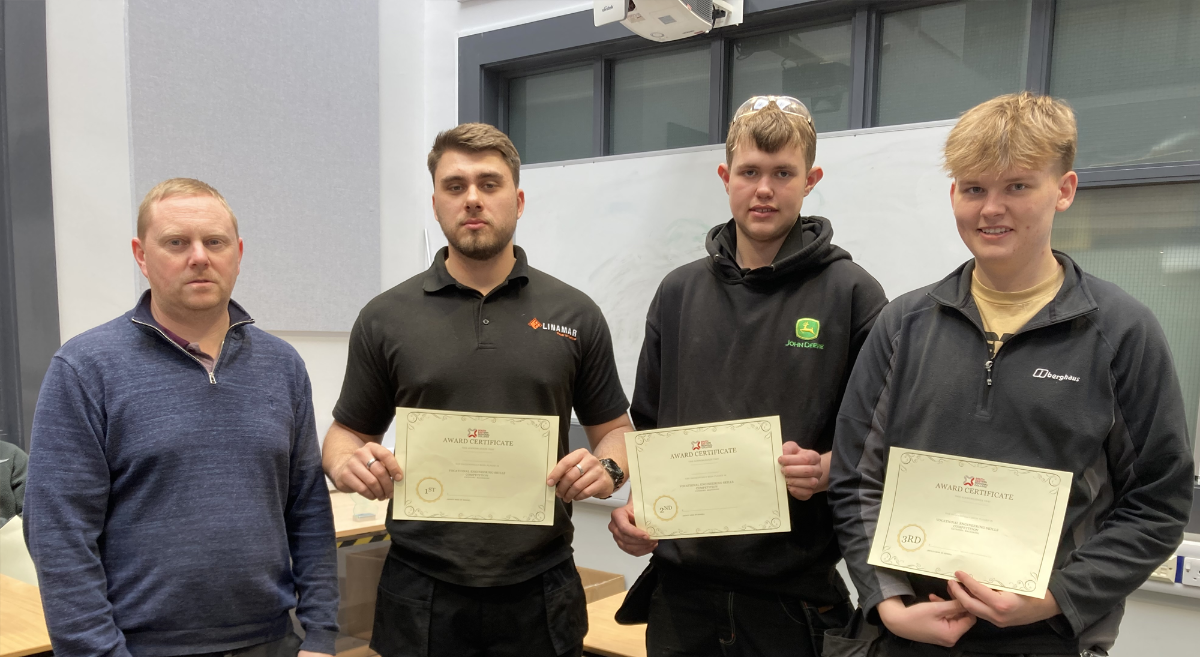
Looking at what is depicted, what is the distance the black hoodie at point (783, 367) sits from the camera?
1.82 meters

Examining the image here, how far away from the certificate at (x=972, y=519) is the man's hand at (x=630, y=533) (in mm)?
587

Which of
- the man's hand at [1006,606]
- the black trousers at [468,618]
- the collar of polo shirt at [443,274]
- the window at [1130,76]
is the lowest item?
the black trousers at [468,618]

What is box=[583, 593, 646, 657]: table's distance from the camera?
9.23 ft

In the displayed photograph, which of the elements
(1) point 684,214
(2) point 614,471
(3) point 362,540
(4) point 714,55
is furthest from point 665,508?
(4) point 714,55

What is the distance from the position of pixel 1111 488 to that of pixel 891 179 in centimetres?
225

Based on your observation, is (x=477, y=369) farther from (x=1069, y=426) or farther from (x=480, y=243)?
(x=1069, y=426)

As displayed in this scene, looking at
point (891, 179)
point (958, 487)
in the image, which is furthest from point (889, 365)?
point (891, 179)

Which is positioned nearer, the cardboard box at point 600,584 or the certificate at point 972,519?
the certificate at point 972,519

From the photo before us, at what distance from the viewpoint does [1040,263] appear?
146cm

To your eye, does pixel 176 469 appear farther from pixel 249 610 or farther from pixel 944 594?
pixel 944 594

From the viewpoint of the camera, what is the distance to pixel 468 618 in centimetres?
185

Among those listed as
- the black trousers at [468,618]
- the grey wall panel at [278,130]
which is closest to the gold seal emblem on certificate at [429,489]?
the black trousers at [468,618]

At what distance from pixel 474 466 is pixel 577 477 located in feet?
0.83

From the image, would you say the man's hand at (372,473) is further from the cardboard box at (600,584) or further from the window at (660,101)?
the window at (660,101)
